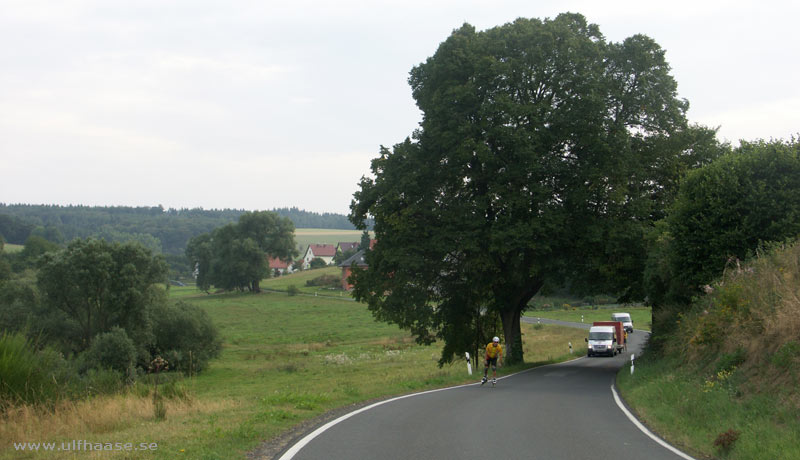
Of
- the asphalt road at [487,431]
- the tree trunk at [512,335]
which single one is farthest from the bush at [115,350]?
the asphalt road at [487,431]

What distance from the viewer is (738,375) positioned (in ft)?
39.8

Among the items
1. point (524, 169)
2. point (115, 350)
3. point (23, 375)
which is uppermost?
point (524, 169)

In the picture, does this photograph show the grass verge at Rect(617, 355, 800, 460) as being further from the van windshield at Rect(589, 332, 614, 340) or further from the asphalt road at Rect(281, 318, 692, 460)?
the van windshield at Rect(589, 332, 614, 340)

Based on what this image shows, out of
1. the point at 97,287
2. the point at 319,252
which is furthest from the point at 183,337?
the point at 319,252

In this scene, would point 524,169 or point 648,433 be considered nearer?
point 648,433

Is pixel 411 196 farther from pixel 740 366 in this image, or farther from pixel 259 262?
pixel 259 262

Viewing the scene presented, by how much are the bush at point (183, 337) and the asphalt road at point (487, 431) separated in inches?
1151

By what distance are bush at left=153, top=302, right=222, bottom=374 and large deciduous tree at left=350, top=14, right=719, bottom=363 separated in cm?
1883

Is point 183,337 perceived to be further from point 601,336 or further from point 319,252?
point 319,252

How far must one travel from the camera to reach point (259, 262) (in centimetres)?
10156

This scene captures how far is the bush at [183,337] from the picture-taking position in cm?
4112

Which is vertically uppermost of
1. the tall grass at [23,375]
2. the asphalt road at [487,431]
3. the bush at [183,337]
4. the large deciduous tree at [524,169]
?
the large deciduous tree at [524,169]

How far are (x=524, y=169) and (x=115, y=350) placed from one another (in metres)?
25.2

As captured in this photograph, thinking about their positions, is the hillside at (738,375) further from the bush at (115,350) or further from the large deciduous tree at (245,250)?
the large deciduous tree at (245,250)
